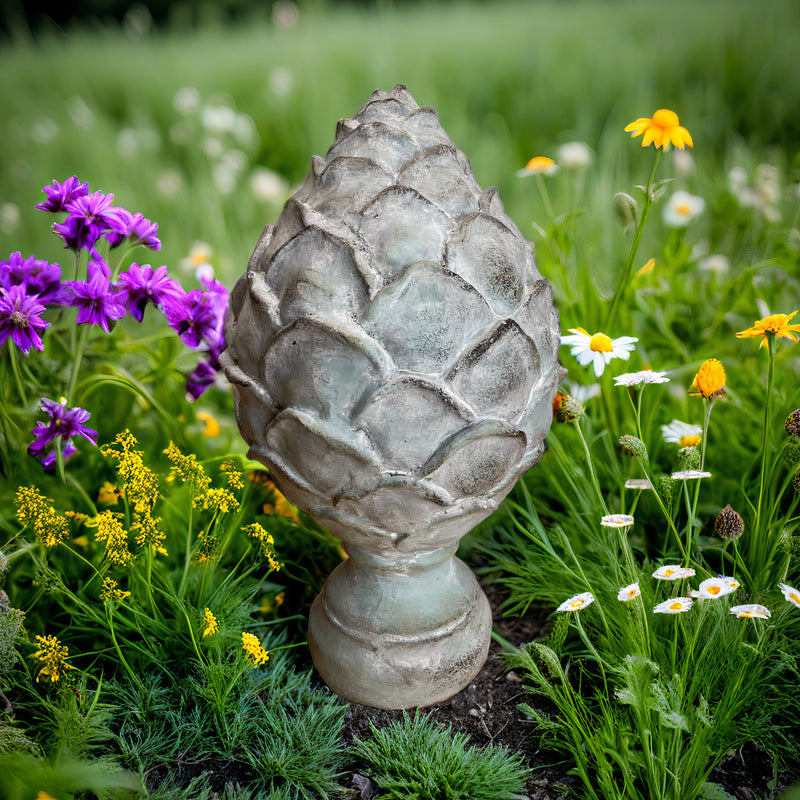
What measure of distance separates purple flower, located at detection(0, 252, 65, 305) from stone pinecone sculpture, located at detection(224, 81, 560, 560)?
1.29ft

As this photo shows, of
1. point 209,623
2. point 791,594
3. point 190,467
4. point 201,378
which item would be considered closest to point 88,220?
point 201,378

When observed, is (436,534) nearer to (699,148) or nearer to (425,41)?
(699,148)

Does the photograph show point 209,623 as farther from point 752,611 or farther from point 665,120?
point 665,120

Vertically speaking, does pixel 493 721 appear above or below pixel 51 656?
below

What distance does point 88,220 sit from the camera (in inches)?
46.2

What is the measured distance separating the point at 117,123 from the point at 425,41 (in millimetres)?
2081

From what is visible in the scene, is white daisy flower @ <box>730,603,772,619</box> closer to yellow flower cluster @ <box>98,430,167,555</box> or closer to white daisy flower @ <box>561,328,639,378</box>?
white daisy flower @ <box>561,328,639,378</box>

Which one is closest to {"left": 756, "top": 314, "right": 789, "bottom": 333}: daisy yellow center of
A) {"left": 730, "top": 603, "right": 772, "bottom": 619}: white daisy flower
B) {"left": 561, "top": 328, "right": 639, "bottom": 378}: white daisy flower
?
{"left": 561, "top": 328, "right": 639, "bottom": 378}: white daisy flower

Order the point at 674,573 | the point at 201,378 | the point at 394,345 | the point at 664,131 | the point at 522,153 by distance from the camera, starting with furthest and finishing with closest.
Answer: the point at 522,153
the point at 201,378
the point at 664,131
the point at 674,573
the point at 394,345

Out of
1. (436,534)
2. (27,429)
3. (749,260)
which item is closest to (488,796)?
(436,534)

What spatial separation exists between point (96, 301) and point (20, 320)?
0.11 m

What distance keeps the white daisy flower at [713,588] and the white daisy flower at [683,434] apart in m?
0.28

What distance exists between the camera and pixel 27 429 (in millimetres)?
1417

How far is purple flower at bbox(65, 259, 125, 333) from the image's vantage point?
1.14m
